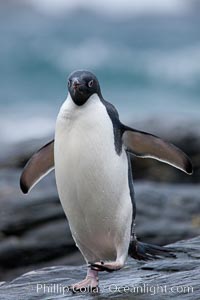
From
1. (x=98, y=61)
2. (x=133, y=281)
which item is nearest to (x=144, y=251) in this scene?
(x=133, y=281)

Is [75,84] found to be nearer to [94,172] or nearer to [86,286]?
[94,172]

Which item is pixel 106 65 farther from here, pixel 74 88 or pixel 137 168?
pixel 74 88

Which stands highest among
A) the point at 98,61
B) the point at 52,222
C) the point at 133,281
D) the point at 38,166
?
the point at 38,166

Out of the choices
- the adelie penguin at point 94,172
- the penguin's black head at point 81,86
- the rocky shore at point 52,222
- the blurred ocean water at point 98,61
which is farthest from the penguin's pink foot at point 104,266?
the blurred ocean water at point 98,61

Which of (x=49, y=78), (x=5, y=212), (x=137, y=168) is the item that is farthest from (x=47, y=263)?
→ (x=49, y=78)

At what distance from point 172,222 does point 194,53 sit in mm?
38487

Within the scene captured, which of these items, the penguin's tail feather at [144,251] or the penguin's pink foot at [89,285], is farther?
the penguin's tail feather at [144,251]

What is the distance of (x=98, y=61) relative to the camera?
4462cm

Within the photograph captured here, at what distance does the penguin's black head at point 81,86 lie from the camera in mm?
4488

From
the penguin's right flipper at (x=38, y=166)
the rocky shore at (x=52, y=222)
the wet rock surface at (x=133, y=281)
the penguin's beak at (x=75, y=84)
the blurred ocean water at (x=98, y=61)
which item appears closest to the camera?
the wet rock surface at (x=133, y=281)

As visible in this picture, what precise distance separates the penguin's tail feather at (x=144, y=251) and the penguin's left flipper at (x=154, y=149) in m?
0.49

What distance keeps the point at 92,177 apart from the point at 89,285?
1.87ft

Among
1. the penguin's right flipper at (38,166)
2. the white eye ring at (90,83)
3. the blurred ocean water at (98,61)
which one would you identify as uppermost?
the white eye ring at (90,83)

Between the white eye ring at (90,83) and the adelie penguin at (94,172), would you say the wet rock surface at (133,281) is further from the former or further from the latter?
the white eye ring at (90,83)
